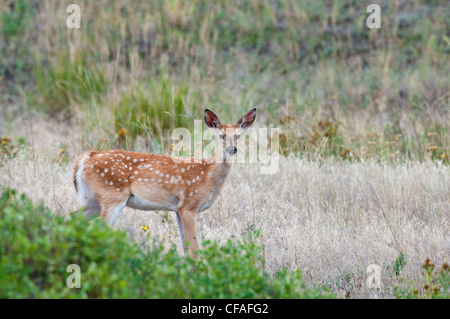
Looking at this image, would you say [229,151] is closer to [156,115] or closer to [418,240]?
[418,240]

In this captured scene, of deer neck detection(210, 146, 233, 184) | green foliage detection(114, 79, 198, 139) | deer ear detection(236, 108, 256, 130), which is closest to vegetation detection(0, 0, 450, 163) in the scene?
green foliage detection(114, 79, 198, 139)

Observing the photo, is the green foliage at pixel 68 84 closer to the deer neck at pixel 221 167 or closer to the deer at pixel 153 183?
the deer at pixel 153 183

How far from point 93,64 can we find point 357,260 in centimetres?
721

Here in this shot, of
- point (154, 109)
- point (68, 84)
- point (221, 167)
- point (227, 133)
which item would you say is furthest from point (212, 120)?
point (68, 84)

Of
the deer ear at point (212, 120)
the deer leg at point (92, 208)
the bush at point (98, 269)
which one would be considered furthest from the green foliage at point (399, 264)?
the deer leg at point (92, 208)

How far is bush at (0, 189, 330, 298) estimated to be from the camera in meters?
3.85

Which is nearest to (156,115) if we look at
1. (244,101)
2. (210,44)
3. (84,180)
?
(244,101)

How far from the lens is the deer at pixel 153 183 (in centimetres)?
579

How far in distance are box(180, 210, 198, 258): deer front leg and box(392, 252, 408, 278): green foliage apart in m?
1.73

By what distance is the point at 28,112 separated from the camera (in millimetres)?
12188

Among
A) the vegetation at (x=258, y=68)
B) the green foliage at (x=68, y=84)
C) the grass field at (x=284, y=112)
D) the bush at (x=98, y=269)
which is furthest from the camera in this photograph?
the green foliage at (x=68, y=84)

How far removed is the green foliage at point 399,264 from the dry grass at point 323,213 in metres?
→ 0.05

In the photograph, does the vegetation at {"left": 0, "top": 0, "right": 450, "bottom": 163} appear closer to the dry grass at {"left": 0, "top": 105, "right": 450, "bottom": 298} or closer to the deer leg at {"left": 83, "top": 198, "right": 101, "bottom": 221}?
the dry grass at {"left": 0, "top": 105, "right": 450, "bottom": 298}

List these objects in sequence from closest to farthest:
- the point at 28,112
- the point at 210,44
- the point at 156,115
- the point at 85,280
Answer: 1. the point at 85,280
2. the point at 156,115
3. the point at 28,112
4. the point at 210,44
